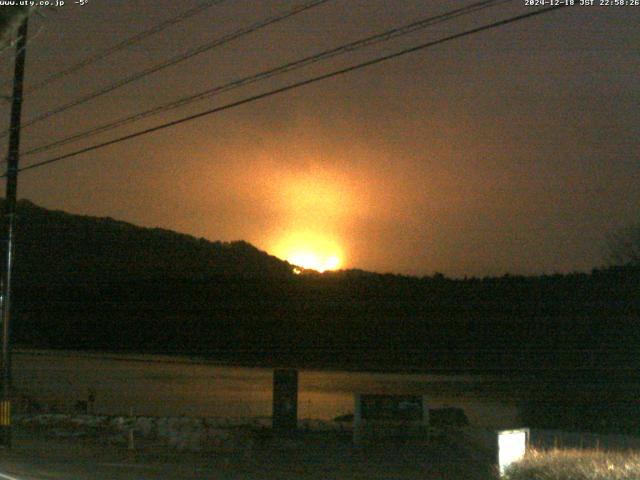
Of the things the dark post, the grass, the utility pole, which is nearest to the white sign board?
the grass

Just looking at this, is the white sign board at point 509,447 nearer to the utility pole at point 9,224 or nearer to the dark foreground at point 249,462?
the dark foreground at point 249,462

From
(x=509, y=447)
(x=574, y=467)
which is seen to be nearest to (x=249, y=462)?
(x=509, y=447)

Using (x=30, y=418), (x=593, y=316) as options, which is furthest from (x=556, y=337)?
(x=30, y=418)

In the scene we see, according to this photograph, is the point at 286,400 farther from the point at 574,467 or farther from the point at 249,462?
the point at 574,467

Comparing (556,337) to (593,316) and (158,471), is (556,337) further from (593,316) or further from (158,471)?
(158,471)

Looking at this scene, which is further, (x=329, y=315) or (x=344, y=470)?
(x=329, y=315)

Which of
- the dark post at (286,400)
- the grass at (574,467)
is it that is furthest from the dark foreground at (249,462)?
the grass at (574,467)
